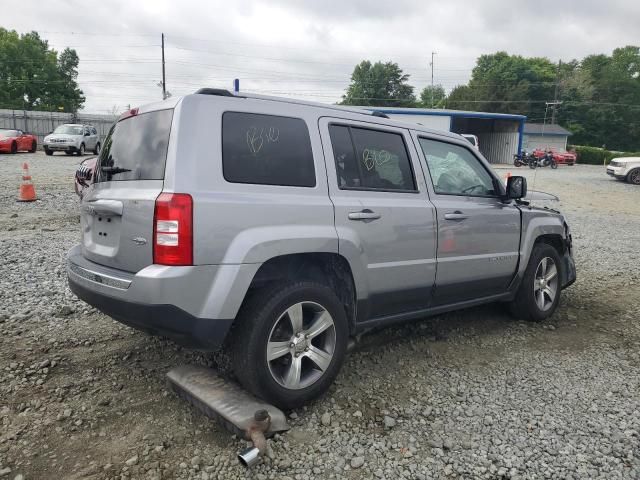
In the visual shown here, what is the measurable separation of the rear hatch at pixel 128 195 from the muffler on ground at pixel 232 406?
2.69 feet

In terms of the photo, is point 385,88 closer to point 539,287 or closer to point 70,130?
point 70,130

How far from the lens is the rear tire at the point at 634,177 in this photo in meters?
24.0

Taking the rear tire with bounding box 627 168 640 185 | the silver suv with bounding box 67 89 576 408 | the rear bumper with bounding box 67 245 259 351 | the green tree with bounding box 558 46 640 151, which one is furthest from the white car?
the green tree with bounding box 558 46 640 151

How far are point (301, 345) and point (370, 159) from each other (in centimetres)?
142

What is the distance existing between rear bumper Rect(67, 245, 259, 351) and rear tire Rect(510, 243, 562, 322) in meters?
3.07

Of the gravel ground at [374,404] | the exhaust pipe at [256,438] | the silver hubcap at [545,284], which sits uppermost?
the silver hubcap at [545,284]

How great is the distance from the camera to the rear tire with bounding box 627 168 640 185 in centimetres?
2403

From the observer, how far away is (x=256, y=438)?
271 cm

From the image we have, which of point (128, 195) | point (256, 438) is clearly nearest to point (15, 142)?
point (128, 195)

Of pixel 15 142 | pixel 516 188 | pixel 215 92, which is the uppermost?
pixel 215 92

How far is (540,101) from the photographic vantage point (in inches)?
3132

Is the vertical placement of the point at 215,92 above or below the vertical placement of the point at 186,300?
above

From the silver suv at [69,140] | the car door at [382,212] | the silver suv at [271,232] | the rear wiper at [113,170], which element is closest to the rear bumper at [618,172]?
the silver suv at [271,232]

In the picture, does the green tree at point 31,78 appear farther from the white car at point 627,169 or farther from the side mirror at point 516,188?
the side mirror at point 516,188
